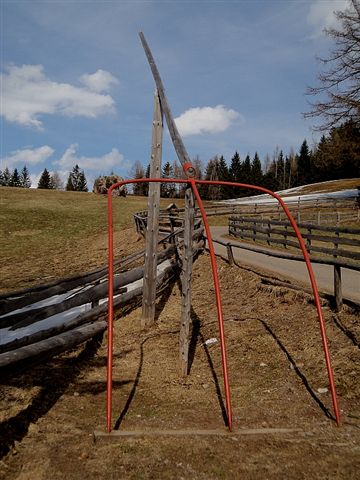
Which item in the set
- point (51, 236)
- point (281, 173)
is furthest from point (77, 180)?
point (51, 236)

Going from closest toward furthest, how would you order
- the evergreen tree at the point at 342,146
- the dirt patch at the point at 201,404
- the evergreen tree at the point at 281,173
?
the dirt patch at the point at 201,404
the evergreen tree at the point at 342,146
the evergreen tree at the point at 281,173

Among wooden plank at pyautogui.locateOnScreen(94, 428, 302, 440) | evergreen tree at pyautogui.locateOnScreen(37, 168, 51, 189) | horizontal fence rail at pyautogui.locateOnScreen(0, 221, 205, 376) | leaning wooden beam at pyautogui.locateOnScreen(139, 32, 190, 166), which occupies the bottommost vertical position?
wooden plank at pyautogui.locateOnScreen(94, 428, 302, 440)

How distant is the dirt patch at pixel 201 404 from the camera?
146 inches

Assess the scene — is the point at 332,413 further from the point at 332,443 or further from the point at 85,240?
the point at 85,240

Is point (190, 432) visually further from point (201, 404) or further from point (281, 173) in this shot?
point (281, 173)

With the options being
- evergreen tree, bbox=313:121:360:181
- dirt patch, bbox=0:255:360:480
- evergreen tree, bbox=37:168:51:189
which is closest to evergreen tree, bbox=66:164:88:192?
evergreen tree, bbox=37:168:51:189

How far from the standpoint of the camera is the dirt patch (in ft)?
12.2

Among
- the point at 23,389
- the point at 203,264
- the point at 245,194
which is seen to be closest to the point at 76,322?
the point at 23,389

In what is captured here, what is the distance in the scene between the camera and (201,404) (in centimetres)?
521

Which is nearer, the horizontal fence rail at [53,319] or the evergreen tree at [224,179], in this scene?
the horizontal fence rail at [53,319]

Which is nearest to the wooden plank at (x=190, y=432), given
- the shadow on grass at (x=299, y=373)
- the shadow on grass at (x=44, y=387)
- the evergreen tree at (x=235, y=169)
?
the shadow on grass at (x=299, y=373)

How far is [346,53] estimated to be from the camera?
25250 millimetres

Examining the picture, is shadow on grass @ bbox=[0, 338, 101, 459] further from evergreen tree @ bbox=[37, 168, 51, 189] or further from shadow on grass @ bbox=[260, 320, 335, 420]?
evergreen tree @ bbox=[37, 168, 51, 189]

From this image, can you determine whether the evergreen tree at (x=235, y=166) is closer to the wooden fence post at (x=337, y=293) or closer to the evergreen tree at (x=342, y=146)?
the evergreen tree at (x=342, y=146)
